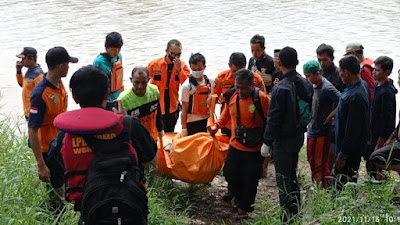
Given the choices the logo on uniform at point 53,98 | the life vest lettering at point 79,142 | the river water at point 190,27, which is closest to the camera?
the life vest lettering at point 79,142

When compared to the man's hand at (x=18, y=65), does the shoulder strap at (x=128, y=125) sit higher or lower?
higher

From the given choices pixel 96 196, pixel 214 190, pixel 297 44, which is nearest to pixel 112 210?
pixel 96 196

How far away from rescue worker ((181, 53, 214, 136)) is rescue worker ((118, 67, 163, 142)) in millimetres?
649

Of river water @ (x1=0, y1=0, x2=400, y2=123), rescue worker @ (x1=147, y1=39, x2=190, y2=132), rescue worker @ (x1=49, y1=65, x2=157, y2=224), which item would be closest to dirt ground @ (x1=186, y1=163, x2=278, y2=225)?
rescue worker @ (x1=147, y1=39, x2=190, y2=132)

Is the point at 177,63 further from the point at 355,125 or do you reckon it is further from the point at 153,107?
the point at 355,125

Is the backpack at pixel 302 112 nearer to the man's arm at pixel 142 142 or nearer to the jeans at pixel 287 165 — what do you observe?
the jeans at pixel 287 165

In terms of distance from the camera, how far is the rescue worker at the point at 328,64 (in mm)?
5514

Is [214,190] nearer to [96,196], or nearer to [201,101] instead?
[201,101]

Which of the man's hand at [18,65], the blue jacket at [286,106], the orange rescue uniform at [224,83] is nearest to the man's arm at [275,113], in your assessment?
the blue jacket at [286,106]

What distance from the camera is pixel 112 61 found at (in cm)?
587

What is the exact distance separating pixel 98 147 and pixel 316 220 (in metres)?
1.83

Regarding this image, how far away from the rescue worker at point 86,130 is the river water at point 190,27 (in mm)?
7004

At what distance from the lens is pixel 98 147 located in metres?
2.80

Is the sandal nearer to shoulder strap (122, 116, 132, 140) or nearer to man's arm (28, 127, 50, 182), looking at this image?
man's arm (28, 127, 50, 182)
